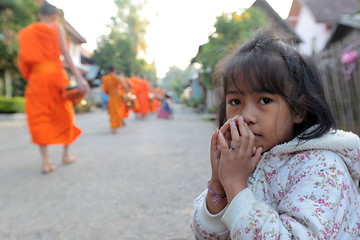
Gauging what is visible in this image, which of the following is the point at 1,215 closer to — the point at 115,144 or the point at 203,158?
the point at 203,158

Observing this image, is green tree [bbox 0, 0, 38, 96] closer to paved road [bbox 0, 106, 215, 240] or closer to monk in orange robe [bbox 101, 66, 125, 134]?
monk in orange robe [bbox 101, 66, 125, 134]

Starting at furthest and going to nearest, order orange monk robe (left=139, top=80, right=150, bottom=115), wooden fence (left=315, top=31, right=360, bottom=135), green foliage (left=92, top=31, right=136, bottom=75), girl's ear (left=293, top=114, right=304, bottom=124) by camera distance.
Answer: green foliage (left=92, top=31, right=136, bottom=75), orange monk robe (left=139, top=80, right=150, bottom=115), wooden fence (left=315, top=31, right=360, bottom=135), girl's ear (left=293, top=114, right=304, bottom=124)

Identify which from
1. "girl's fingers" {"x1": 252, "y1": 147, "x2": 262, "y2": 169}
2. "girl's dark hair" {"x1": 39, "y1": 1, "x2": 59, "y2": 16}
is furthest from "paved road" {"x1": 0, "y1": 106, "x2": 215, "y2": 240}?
"girl's dark hair" {"x1": 39, "y1": 1, "x2": 59, "y2": 16}

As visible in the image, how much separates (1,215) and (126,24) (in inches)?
1772

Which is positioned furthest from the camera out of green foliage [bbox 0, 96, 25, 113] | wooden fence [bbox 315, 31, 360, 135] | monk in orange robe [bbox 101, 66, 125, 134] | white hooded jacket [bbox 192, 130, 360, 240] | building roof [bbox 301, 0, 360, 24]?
→ building roof [bbox 301, 0, 360, 24]

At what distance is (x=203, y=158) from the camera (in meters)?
4.67

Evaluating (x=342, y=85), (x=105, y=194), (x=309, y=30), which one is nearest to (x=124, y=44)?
(x=309, y=30)

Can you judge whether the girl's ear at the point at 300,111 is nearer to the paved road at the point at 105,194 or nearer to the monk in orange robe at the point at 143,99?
the paved road at the point at 105,194

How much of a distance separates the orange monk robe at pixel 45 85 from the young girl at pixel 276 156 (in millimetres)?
3432

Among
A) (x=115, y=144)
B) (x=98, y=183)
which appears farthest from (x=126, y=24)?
(x=98, y=183)

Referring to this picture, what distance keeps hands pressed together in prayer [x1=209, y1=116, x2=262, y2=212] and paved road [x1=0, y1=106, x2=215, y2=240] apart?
123 centimetres

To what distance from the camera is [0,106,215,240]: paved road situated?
241cm

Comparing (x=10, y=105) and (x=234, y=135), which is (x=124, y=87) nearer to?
(x=10, y=105)

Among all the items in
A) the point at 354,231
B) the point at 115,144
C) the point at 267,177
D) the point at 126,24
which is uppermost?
the point at 126,24
